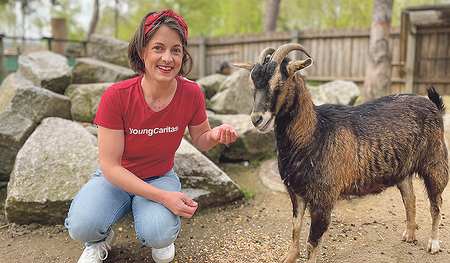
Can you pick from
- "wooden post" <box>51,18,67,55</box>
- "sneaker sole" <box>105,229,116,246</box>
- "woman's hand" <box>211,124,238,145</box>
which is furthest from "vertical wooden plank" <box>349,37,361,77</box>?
"sneaker sole" <box>105,229,116,246</box>

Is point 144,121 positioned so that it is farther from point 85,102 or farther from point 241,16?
point 241,16

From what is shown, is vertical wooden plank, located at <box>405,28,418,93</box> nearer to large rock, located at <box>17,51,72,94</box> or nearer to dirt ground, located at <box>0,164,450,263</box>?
dirt ground, located at <box>0,164,450,263</box>

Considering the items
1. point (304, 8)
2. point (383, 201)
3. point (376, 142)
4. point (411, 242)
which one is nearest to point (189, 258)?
point (376, 142)

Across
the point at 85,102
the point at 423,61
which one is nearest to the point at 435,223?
the point at 85,102

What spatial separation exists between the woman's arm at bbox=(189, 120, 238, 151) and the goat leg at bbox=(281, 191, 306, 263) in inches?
23.8

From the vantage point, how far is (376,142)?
2377mm

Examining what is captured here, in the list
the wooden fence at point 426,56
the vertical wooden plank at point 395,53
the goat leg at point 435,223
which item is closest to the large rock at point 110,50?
the goat leg at point 435,223

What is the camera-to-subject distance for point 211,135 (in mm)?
2455

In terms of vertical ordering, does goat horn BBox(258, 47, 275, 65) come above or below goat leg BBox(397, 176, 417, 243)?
above

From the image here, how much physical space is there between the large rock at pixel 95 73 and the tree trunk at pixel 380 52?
4.84 metres

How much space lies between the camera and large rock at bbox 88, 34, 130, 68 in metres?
7.06

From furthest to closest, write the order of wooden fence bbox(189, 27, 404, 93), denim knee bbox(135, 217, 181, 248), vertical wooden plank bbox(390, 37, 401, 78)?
wooden fence bbox(189, 27, 404, 93) < vertical wooden plank bbox(390, 37, 401, 78) < denim knee bbox(135, 217, 181, 248)

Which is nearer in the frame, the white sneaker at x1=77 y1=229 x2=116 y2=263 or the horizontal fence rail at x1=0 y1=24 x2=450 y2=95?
the white sneaker at x1=77 y1=229 x2=116 y2=263

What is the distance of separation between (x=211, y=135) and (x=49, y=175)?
1.76 m
